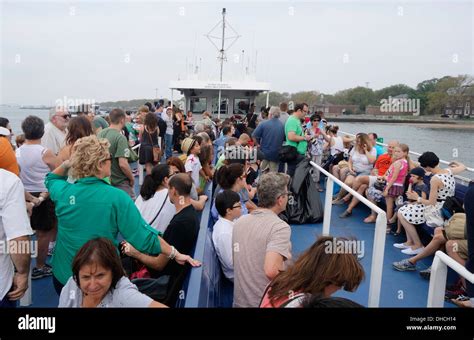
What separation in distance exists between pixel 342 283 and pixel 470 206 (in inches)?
36.6

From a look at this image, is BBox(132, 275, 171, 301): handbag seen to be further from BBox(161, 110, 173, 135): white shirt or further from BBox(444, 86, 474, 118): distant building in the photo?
BBox(444, 86, 474, 118): distant building

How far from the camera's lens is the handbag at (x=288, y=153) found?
17.2 ft

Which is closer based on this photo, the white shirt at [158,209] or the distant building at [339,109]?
the white shirt at [158,209]

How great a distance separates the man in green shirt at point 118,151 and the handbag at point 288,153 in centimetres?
218

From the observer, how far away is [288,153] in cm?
526

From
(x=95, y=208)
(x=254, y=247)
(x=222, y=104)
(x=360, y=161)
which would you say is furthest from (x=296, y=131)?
(x=222, y=104)

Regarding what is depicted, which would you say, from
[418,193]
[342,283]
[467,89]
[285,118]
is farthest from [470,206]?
[467,89]

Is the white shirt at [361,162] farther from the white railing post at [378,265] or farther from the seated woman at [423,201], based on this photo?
the white railing post at [378,265]

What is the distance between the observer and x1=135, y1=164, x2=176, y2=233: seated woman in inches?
115

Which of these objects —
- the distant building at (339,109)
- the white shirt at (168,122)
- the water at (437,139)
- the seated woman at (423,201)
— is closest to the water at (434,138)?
the water at (437,139)

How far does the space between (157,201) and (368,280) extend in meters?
1.81

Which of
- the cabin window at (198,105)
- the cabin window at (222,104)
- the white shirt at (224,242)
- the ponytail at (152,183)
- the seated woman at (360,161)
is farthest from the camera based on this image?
the cabin window at (198,105)

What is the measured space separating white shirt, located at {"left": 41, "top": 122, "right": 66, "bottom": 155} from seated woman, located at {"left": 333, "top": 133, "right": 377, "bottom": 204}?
377cm

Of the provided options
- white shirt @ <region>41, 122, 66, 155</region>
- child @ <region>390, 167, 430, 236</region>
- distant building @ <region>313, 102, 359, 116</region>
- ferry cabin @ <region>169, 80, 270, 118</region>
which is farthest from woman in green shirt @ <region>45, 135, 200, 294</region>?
distant building @ <region>313, 102, 359, 116</region>
